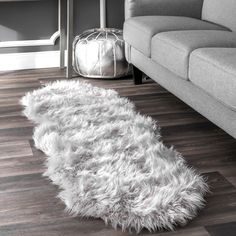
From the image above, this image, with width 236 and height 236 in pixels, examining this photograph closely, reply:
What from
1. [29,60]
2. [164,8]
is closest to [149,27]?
[164,8]

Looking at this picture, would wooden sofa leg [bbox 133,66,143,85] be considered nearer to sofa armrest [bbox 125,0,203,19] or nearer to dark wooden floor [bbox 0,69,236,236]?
dark wooden floor [bbox 0,69,236,236]

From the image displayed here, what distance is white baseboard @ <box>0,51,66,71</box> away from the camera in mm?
4320

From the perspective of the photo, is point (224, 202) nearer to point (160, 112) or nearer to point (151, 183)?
point (151, 183)

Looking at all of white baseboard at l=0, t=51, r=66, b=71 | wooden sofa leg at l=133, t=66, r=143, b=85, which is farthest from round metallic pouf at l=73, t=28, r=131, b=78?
white baseboard at l=0, t=51, r=66, b=71

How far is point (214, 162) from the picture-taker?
2.49 metres

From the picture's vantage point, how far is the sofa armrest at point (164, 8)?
12.1 feet

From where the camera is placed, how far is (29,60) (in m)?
4.38

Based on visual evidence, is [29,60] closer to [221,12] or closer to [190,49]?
[221,12]

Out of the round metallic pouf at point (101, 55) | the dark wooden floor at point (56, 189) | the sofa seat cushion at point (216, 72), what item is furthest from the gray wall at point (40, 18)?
the sofa seat cushion at point (216, 72)

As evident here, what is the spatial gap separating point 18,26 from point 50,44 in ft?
0.99

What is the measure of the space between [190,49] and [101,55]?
4.35 ft

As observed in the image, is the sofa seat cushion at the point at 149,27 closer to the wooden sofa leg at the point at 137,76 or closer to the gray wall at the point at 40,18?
the wooden sofa leg at the point at 137,76

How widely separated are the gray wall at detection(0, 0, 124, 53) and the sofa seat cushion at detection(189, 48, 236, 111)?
1.88 metres

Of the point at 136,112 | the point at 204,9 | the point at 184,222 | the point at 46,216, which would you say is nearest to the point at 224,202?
the point at 184,222
